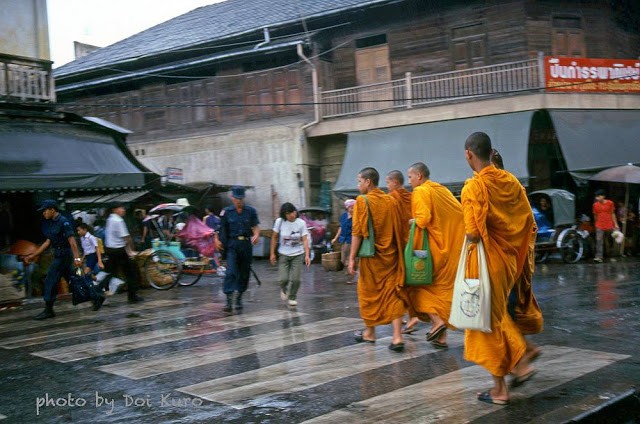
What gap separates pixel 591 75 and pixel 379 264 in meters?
13.5

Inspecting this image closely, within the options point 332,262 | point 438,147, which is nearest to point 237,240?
point 332,262

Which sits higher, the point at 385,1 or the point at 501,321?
the point at 385,1

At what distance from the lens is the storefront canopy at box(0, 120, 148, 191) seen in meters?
12.4

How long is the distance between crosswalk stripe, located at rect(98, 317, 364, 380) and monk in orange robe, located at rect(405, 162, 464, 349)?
1493 millimetres

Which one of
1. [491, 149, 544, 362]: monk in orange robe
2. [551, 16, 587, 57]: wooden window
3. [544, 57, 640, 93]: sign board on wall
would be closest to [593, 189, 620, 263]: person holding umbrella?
[544, 57, 640, 93]: sign board on wall

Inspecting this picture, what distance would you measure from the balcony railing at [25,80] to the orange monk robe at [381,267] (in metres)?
10.0

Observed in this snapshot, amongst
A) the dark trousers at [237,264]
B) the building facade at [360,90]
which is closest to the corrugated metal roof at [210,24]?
the building facade at [360,90]

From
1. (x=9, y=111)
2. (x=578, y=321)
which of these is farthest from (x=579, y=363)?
(x=9, y=111)

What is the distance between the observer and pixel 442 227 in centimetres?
641

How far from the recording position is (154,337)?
305 inches

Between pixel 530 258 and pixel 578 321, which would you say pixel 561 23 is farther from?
pixel 530 258

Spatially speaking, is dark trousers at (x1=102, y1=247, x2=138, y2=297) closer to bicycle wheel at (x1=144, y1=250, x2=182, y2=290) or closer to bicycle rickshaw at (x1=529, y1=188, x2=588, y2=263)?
bicycle wheel at (x1=144, y1=250, x2=182, y2=290)

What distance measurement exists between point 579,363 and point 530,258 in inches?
48.3

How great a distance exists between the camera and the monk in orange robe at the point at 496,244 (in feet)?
15.0
